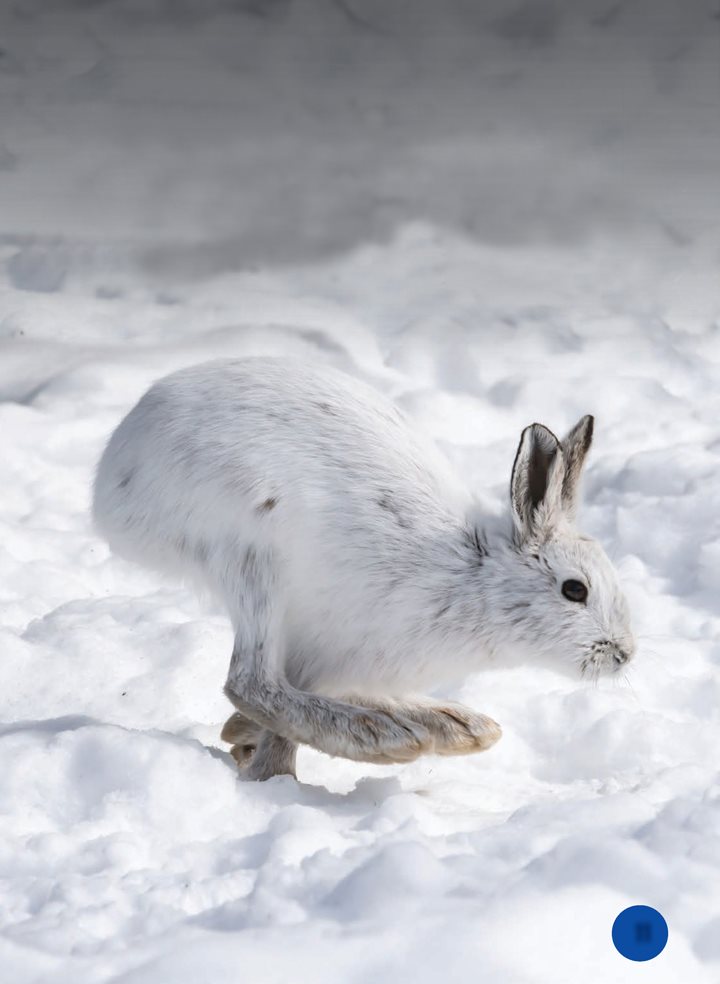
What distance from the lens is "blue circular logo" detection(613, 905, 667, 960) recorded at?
79.5 inches

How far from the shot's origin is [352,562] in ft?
9.66

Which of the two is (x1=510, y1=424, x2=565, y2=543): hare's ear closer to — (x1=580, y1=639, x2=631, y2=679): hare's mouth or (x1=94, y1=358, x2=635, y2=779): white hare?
(x1=94, y1=358, x2=635, y2=779): white hare

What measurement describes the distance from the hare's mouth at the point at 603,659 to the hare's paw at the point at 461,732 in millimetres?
301

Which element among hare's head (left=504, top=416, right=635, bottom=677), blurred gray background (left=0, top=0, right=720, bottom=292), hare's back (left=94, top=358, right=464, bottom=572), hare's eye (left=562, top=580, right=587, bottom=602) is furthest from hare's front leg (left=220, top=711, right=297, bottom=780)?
blurred gray background (left=0, top=0, right=720, bottom=292)

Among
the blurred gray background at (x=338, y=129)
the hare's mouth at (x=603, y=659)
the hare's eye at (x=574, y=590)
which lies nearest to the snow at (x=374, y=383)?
the blurred gray background at (x=338, y=129)

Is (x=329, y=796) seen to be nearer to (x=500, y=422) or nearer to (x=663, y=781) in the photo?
(x=663, y=781)

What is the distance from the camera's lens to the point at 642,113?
8109mm

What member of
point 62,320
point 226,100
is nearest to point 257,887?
point 62,320

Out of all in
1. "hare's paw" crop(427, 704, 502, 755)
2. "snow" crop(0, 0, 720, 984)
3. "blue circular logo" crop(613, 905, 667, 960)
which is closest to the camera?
"blue circular logo" crop(613, 905, 667, 960)

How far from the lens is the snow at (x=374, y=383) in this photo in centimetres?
220

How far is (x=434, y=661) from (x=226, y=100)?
6.09m

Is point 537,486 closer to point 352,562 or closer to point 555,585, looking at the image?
point 555,585

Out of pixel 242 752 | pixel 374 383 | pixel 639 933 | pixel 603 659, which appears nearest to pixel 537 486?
pixel 603 659

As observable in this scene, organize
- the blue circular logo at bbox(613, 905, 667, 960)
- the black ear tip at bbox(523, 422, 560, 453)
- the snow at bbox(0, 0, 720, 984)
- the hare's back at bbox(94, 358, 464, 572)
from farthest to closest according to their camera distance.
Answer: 1. the hare's back at bbox(94, 358, 464, 572)
2. the black ear tip at bbox(523, 422, 560, 453)
3. the snow at bbox(0, 0, 720, 984)
4. the blue circular logo at bbox(613, 905, 667, 960)
